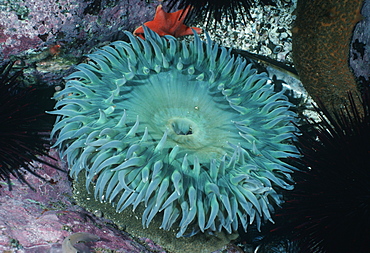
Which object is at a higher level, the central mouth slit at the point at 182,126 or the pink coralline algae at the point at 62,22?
the pink coralline algae at the point at 62,22

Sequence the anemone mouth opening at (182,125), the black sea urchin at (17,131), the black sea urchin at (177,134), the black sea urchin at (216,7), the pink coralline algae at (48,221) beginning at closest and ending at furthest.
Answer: the pink coralline algae at (48,221) < the black sea urchin at (177,134) < the black sea urchin at (17,131) < the anemone mouth opening at (182,125) < the black sea urchin at (216,7)

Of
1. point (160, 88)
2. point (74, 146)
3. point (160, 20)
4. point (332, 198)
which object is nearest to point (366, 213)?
point (332, 198)

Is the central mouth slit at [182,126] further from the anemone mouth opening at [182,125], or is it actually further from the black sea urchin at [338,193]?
the black sea urchin at [338,193]

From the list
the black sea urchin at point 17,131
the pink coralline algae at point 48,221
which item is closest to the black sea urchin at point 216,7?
the black sea urchin at point 17,131

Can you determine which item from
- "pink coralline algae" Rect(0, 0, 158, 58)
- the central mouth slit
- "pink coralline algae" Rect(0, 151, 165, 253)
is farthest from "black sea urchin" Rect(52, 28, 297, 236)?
"pink coralline algae" Rect(0, 0, 158, 58)

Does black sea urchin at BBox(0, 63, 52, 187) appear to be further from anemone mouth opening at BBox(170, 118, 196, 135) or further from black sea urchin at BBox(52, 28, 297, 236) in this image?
anemone mouth opening at BBox(170, 118, 196, 135)

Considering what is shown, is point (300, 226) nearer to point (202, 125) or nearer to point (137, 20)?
point (202, 125)

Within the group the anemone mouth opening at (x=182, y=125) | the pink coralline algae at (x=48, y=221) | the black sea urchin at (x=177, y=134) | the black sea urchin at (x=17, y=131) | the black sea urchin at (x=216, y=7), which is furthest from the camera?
the black sea urchin at (x=216, y=7)
